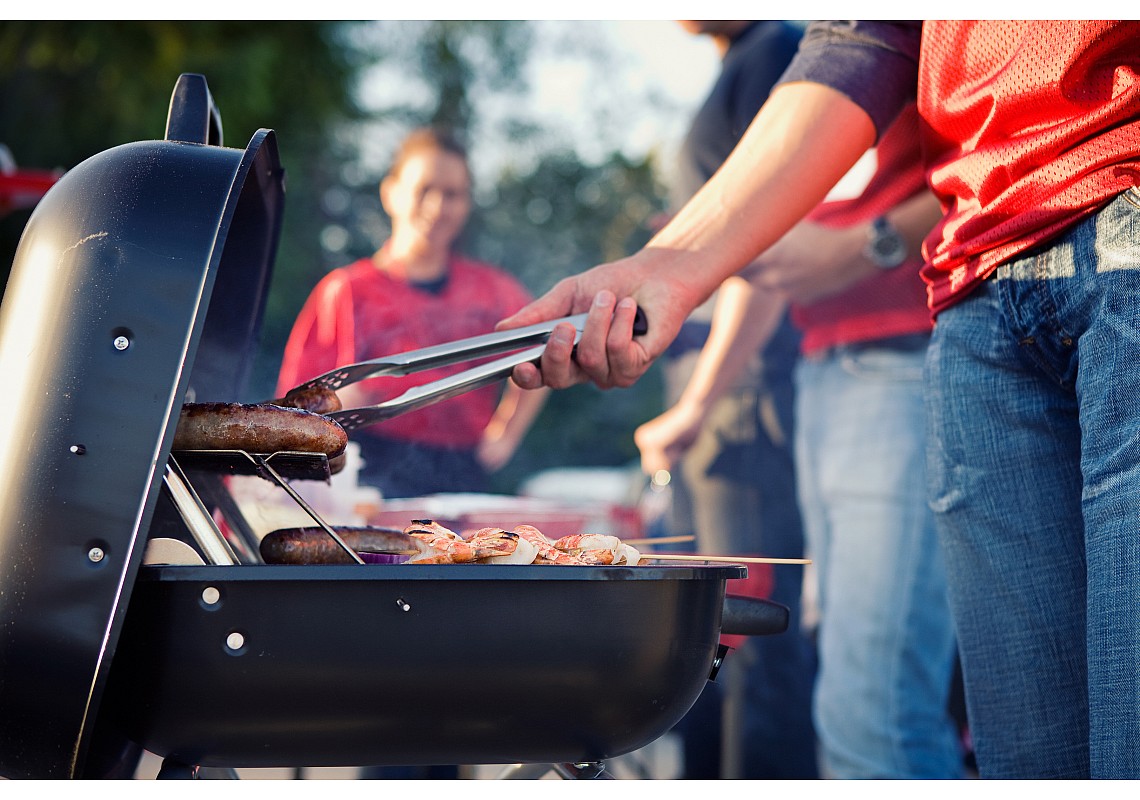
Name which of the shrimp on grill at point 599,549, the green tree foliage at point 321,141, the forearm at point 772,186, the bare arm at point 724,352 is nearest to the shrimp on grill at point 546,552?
the shrimp on grill at point 599,549

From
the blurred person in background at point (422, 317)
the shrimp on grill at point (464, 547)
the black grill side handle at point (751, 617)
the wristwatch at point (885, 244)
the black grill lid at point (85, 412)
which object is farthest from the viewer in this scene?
the blurred person in background at point (422, 317)

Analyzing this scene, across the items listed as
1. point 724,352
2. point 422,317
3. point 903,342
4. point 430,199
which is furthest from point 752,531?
point 430,199

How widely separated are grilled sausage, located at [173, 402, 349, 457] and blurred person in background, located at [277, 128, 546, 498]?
5.93 feet

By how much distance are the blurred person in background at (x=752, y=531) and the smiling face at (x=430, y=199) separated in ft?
3.38

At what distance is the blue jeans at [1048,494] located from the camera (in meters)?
0.91

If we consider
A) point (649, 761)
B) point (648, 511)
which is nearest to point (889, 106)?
point (648, 511)

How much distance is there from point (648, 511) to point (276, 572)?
8.53ft

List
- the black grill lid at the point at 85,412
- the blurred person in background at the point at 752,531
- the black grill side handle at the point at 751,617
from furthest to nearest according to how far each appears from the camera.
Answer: the blurred person in background at the point at 752,531
the black grill side handle at the point at 751,617
the black grill lid at the point at 85,412

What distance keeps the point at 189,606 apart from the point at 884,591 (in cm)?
169

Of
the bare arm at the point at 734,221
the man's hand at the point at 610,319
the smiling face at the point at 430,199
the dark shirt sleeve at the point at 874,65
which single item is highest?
the smiling face at the point at 430,199

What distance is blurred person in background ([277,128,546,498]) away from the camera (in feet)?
9.94

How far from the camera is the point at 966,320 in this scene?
1138 mm

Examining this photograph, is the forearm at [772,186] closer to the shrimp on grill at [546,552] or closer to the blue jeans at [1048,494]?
the blue jeans at [1048,494]

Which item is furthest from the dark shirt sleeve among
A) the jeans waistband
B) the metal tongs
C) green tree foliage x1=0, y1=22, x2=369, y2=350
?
green tree foliage x1=0, y1=22, x2=369, y2=350
